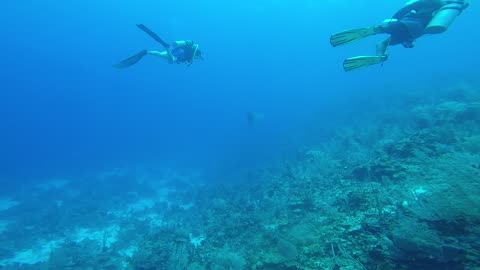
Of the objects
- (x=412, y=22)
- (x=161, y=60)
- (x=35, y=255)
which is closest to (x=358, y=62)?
(x=412, y=22)

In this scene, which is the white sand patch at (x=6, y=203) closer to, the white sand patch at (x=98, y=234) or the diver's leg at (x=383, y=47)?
the white sand patch at (x=98, y=234)

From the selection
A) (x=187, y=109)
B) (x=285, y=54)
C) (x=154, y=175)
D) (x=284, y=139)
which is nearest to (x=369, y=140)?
(x=284, y=139)

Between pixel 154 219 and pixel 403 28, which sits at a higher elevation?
pixel 154 219

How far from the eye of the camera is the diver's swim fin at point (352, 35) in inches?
198

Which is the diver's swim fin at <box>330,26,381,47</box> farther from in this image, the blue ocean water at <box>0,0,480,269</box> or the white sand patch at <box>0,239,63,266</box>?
the blue ocean water at <box>0,0,480,269</box>

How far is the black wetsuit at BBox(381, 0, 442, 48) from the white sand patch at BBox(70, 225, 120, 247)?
49.5 feet

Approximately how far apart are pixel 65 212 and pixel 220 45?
154m

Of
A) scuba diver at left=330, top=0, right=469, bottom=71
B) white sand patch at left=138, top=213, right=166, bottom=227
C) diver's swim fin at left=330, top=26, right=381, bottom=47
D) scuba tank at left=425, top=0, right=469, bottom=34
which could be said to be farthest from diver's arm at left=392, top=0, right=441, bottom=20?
white sand patch at left=138, top=213, right=166, bottom=227

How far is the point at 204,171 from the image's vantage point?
98.2 ft

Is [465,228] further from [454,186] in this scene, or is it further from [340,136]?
[340,136]

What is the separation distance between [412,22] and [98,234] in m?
17.0

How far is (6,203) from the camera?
24.9m

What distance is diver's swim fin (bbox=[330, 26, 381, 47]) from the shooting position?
5027 millimetres

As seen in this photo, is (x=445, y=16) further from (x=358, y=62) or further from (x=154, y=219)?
(x=154, y=219)
